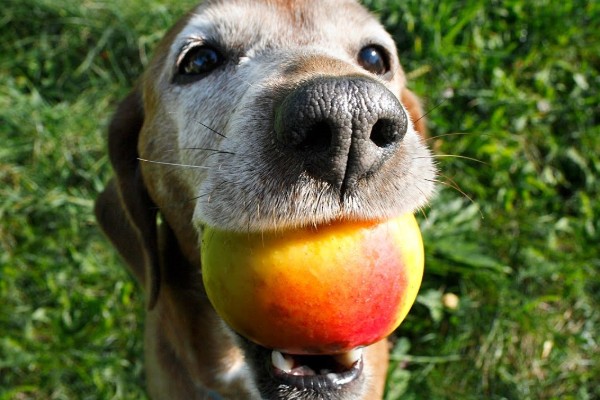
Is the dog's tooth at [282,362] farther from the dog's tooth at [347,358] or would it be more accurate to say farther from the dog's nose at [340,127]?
the dog's nose at [340,127]

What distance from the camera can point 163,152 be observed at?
2.90 meters

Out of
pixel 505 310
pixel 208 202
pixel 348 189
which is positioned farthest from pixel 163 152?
pixel 505 310

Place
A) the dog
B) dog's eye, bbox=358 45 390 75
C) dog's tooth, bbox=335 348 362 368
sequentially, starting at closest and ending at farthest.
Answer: the dog → dog's tooth, bbox=335 348 362 368 → dog's eye, bbox=358 45 390 75

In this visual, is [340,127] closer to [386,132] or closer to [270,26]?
[386,132]

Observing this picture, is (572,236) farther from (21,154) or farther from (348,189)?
(21,154)

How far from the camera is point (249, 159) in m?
2.13

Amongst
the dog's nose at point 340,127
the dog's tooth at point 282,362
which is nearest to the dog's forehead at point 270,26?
the dog's nose at point 340,127

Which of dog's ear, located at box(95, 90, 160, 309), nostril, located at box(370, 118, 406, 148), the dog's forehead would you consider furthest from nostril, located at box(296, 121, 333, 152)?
dog's ear, located at box(95, 90, 160, 309)

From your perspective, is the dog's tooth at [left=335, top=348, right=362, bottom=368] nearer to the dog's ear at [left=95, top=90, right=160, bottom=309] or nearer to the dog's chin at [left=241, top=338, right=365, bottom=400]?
the dog's chin at [left=241, top=338, right=365, bottom=400]

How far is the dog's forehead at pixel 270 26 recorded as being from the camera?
2865 millimetres

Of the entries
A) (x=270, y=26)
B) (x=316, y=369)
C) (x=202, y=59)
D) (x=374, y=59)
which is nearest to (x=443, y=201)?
(x=374, y=59)

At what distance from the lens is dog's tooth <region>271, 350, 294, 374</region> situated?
236 centimetres

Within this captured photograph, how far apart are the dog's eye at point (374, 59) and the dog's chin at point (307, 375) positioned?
4.43ft

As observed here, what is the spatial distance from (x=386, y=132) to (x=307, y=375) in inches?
37.2
